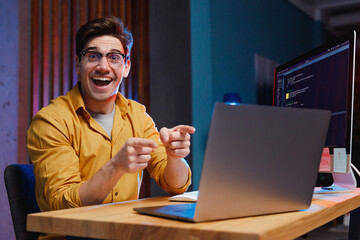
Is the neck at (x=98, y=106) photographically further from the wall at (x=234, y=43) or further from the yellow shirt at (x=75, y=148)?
the wall at (x=234, y=43)

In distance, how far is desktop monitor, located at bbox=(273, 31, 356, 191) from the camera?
4.39 ft

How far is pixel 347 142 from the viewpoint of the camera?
1348 mm

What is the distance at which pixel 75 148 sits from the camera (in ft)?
4.91

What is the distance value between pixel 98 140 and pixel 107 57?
15.0 inches

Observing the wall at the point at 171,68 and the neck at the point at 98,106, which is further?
the wall at the point at 171,68

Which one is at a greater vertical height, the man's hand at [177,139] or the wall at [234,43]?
the wall at [234,43]

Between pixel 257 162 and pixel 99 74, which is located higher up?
pixel 99 74

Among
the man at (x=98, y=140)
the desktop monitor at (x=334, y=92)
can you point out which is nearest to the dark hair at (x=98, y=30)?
the man at (x=98, y=140)

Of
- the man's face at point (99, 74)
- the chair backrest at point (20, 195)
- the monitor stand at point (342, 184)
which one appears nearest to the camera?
the chair backrest at point (20, 195)

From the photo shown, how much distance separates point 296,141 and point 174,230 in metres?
0.31

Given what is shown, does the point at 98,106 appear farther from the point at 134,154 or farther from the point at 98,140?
the point at 134,154

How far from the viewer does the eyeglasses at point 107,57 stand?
169 centimetres

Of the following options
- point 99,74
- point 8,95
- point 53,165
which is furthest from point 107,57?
point 8,95

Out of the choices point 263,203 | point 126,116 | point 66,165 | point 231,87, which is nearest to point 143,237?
point 263,203
